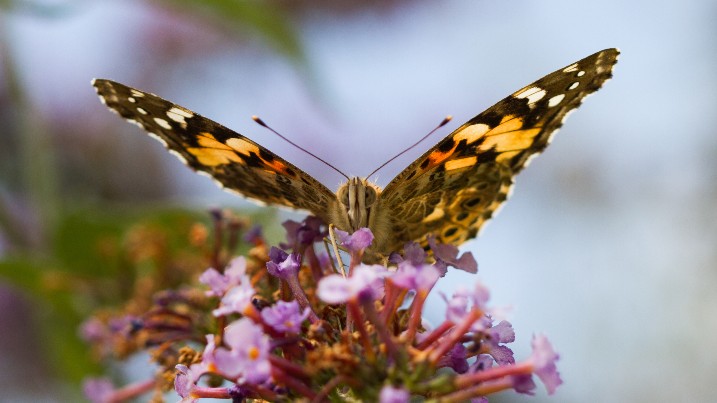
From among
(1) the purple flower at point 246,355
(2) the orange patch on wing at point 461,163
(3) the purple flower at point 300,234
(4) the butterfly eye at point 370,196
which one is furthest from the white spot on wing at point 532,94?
(1) the purple flower at point 246,355

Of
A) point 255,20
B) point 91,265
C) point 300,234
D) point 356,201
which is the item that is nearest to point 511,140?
point 356,201

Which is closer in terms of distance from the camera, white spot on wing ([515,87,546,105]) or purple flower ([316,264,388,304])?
purple flower ([316,264,388,304])

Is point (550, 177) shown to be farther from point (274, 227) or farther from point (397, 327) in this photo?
point (397, 327)

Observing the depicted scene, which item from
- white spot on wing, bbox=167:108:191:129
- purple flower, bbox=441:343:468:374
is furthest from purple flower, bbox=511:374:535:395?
white spot on wing, bbox=167:108:191:129

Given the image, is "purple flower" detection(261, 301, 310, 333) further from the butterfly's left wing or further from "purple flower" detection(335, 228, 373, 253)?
the butterfly's left wing

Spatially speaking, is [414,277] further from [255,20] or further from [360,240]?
[255,20]

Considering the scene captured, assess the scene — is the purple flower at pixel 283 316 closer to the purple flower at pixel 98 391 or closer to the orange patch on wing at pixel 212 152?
the orange patch on wing at pixel 212 152
